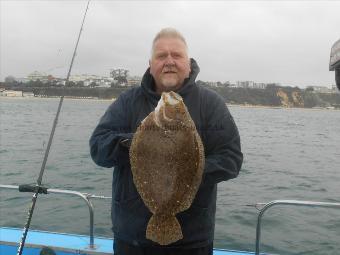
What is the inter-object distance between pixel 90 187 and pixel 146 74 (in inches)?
486

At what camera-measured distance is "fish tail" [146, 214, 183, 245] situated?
9.50 feet

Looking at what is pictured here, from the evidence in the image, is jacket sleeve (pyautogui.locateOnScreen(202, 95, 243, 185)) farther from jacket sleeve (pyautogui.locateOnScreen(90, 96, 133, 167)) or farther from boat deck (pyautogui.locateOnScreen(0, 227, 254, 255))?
boat deck (pyautogui.locateOnScreen(0, 227, 254, 255))

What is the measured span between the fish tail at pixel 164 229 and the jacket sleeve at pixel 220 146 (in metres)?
0.38

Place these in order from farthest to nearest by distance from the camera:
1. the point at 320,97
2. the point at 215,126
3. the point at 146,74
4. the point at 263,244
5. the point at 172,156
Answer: the point at 320,97 < the point at 263,244 < the point at 146,74 < the point at 215,126 < the point at 172,156

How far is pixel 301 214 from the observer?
12078 mm

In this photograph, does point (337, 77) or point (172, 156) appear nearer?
point (172, 156)

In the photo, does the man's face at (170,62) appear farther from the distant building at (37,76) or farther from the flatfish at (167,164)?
the distant building at (37,76)

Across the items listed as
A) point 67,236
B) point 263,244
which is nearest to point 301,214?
point 263,244

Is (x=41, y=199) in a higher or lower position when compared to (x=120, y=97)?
lower

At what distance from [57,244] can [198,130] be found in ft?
8.16

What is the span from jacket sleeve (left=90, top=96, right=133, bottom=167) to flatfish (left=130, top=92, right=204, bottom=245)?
21 centimetres

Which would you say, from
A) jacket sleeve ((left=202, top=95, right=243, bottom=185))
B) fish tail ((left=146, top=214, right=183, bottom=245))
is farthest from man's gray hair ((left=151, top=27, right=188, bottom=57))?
fish tail ((left=146, top=214, right=183, bottom=245))

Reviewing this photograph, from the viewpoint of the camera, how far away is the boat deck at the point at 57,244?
4754 mm

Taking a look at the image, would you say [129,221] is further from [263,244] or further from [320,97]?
[320,97]
